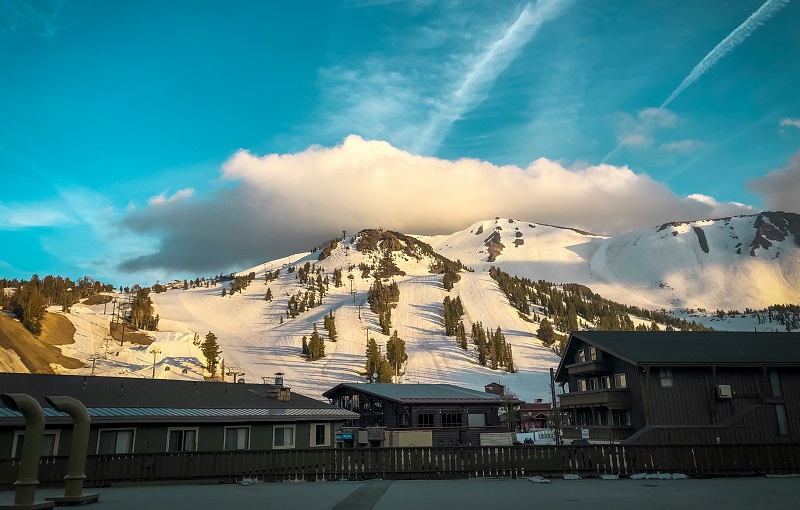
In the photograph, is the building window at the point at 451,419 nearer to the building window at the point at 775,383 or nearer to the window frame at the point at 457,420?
the window frame at the point at 457,420

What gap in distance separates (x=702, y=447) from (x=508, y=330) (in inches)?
5661

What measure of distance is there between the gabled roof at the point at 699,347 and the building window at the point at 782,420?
9.41 feet

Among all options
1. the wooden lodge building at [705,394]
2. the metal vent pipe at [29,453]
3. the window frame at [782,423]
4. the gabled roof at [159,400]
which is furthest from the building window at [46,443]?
the window frame at [782,423]

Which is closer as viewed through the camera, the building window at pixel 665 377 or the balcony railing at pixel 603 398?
the building window at pixel 665 377

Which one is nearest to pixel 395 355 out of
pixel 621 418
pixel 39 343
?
pixel 39 343

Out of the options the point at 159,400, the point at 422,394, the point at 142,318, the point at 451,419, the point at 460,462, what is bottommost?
the point at 460,462

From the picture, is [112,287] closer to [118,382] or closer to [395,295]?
[395,295]

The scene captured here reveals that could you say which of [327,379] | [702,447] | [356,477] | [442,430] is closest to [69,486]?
[356,477]

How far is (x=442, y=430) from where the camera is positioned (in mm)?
54219

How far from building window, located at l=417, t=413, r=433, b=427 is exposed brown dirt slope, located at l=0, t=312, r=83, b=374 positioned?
53.5 metres

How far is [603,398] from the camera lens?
129 feet

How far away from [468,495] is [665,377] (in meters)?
25.7

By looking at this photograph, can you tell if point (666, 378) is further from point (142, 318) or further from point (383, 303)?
point (383, 303)

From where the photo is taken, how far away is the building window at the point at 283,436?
2775cm
